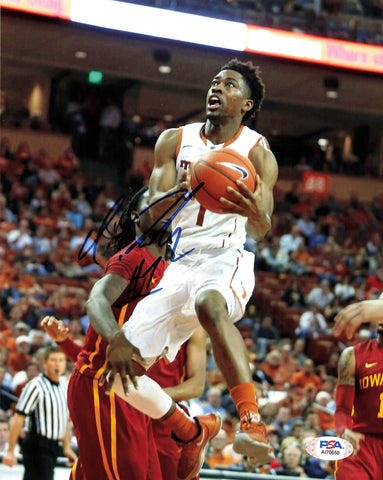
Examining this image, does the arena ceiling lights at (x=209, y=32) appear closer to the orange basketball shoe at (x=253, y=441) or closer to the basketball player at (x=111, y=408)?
the basketball player at (x=111, y=408)

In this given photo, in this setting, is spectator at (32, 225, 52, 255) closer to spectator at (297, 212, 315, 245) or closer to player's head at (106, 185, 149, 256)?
spectator at (297, 212, 315, 245)

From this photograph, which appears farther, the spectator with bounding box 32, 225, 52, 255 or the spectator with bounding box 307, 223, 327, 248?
the spectator with bounding box 307, 223, 327, 248

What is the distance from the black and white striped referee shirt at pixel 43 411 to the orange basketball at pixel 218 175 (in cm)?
333

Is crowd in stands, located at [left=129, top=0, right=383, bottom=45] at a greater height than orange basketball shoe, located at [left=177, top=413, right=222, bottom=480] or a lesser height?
greater

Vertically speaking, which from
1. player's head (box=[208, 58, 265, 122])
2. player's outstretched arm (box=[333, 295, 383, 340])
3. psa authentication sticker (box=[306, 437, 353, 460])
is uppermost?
player's head (box=[208, 58, 265, 122])

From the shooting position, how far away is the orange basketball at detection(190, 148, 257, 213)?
388 cm

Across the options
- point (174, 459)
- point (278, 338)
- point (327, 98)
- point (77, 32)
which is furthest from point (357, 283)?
point (174, 459)

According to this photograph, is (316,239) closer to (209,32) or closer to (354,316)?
(209,32)

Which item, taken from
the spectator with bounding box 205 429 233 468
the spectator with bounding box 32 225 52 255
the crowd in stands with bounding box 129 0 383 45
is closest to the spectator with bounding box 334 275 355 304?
the crowd in stands with bounding box 129 0 383 45

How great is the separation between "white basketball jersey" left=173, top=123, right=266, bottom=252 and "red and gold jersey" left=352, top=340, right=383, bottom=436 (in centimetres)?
182

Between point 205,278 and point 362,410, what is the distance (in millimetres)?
2122

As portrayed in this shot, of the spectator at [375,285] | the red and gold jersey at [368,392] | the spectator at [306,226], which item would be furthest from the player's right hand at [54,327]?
the spectator at [306,226]

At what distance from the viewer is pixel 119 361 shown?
13.0 feet
